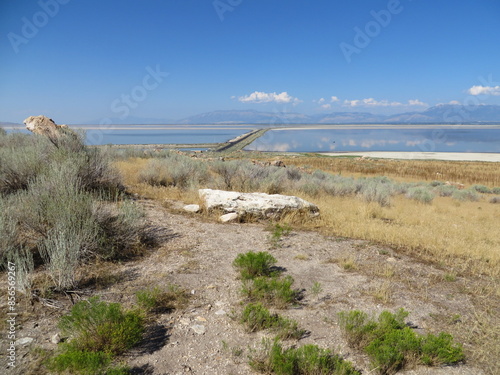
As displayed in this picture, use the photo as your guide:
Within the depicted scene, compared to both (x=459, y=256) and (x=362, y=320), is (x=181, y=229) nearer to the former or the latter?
(x=362, y=320)

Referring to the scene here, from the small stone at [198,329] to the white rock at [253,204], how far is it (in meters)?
4.09

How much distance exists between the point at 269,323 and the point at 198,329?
30.4 inches

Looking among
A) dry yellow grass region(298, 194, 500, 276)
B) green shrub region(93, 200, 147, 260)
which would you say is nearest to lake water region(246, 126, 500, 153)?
dry yellow grass region(298, 194, 500, 276)

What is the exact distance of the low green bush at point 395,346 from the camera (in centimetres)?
267

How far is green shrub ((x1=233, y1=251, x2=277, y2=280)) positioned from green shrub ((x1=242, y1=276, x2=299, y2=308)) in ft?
1.16

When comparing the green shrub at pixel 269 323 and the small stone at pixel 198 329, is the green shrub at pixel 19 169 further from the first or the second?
the green shrub at pixel 269 323

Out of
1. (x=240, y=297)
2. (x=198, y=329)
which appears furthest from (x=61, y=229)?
(x=240, y=297)

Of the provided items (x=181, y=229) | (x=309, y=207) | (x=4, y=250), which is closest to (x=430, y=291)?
(x=309, y=207)

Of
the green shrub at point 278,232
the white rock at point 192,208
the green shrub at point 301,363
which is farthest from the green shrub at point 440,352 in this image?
the white rock at point 192,208

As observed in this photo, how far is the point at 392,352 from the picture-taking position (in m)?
2.66

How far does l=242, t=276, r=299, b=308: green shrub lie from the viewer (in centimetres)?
359

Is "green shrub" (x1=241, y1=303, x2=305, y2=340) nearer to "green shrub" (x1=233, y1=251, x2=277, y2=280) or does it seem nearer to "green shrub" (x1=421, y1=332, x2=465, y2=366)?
"green shrub" (x1=233, y1=251, x2=277, y2=280)

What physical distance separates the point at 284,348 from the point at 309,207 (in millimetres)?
5051

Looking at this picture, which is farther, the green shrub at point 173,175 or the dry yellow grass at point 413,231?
the green shrub at point 173,175
